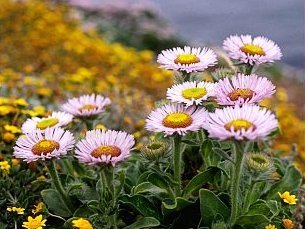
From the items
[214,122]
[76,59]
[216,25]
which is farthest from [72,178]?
[216,25]

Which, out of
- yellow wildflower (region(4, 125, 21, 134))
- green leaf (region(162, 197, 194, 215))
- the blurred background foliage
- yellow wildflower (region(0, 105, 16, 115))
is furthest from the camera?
the blurred background foliage

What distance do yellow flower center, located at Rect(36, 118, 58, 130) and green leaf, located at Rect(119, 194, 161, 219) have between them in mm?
449

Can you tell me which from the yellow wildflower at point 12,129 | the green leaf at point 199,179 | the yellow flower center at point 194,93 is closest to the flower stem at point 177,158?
the green leaf at point 199,179

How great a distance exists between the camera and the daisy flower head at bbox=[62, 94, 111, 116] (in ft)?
8.77

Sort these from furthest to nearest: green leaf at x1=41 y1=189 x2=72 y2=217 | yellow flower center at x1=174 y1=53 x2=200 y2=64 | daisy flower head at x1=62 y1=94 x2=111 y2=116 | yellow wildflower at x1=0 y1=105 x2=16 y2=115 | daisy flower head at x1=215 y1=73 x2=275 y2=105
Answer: yellow wildflower at x1=0 y1=105 x2=16 y2=115 → daisy flower head at x1=62 y1=94 x2=111 y2=116 → green leaf at x1=41 y1=189 x2=72 y2=217 → yellow flower center at x1=174 y1=53 x2=200 y2=64 → daisy flower head at x1=215 y1=73 x2=275 y2=105

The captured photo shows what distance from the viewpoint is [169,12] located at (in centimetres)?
1476

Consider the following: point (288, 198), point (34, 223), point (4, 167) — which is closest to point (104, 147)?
point (34, 223)

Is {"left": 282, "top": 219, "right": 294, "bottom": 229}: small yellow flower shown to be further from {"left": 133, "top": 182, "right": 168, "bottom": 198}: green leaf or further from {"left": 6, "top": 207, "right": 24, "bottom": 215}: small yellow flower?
{"left": 6, "top": 207, "right": 24, "bottom": 215}: small yellow flower

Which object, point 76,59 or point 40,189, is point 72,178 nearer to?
point 40,189

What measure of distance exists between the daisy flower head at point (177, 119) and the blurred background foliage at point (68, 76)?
0.92 m

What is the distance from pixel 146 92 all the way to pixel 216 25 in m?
8.65

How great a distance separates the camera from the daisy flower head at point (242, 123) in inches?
71.9

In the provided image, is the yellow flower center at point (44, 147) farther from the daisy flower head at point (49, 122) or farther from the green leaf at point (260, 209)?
the green leaf at point (260, 209)

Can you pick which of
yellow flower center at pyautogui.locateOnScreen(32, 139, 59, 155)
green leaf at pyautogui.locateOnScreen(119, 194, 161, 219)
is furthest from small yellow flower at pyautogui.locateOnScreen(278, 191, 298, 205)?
yellow flower center at pyautogui.locateOnScreen(32, 139, 59, 155)
